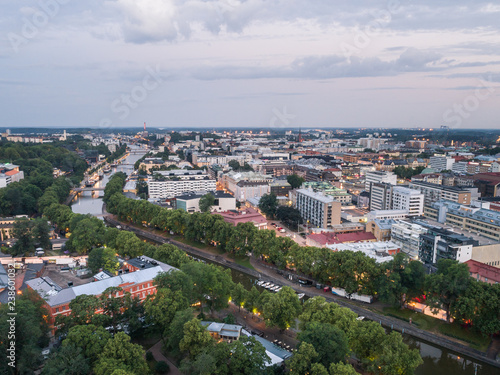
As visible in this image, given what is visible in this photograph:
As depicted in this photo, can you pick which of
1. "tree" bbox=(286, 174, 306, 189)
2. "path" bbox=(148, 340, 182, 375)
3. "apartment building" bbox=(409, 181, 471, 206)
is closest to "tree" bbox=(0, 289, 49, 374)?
"path" bbox=(148, 340, 182, 375)

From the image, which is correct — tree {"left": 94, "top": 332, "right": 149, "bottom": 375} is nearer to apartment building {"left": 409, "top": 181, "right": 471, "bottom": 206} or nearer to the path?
the path

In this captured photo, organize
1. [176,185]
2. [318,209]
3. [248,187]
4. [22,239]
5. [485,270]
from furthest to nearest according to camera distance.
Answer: [176,185] < [248,187] < [318,209] < [22,239] < [485,270]

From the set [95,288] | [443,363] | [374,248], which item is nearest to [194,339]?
[95,288]

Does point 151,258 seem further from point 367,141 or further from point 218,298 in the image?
point 367,141

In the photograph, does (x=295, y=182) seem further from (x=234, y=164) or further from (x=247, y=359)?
(x=247, y=359)

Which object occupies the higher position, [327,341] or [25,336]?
[25,336]
